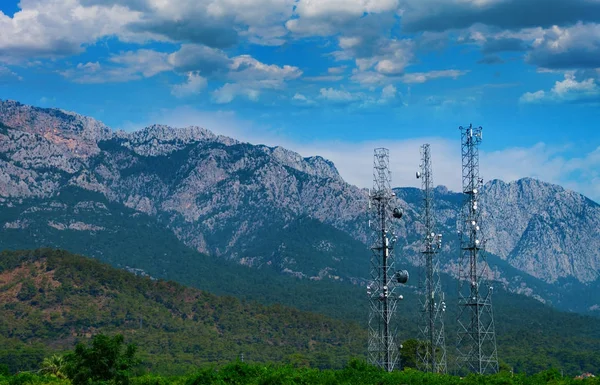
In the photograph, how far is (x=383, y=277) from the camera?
72.8m

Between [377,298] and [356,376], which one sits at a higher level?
[377,298]

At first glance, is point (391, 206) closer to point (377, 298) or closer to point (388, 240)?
point (388, 240)

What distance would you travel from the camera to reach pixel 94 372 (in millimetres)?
67625

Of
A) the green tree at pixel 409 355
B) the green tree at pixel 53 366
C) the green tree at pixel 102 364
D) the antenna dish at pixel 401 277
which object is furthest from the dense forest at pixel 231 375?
the green tree at pixel 409 355

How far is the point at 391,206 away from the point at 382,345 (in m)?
12.4

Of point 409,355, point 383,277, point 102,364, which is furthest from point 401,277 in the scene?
point 409,355

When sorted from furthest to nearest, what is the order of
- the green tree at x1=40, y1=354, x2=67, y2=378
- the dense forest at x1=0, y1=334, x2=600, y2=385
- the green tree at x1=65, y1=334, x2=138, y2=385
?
the green tree at x1=40, y1=354, x2=67, y2=378, the green tree at x1=65, y1=334, x2=138, y2=385, the dense forest at x1=0, y1=334, x2=600, y2=385

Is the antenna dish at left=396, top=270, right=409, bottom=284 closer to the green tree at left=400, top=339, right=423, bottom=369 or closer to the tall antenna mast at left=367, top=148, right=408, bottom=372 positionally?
the tall antenna mast at left=367, top=148, right=408, bottom=372

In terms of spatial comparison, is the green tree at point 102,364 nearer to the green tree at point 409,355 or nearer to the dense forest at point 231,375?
the dense forest at point 231,375

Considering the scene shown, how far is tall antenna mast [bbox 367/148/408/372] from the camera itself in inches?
2805

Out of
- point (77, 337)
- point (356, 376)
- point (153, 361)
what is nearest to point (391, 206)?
point (356, 376)

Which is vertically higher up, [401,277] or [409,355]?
[401,277]

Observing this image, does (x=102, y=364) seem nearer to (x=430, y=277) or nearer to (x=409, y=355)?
(x=430, y=277)

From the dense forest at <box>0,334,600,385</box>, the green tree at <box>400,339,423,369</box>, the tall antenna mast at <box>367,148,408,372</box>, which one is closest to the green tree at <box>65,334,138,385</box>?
the dense forest at <box>0,334,600,385</box>
